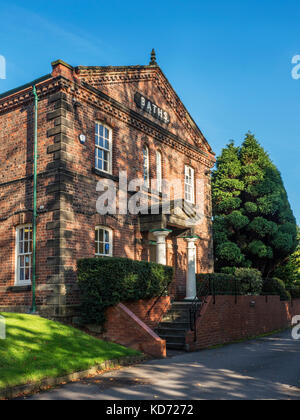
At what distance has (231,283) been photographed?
18578 mm

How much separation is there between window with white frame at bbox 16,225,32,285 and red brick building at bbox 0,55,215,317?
0.11 feet

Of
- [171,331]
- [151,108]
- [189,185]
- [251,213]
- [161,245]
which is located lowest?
[171,331]

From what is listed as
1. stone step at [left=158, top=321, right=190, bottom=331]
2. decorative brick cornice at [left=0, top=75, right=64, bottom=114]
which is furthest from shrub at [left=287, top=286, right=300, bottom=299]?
decorative brick cornice at [left=0, top=75, right=64, bottom=114]

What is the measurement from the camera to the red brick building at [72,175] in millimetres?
13859

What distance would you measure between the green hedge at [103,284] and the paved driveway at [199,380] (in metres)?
2.21

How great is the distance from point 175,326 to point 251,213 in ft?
49.3

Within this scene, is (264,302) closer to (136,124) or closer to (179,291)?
(179,291)

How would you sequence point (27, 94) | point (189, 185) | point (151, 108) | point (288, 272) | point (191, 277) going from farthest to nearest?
point (288, 272) < point (189, 185) < point (151, 108) < point (191, 277) < point (27, 94)

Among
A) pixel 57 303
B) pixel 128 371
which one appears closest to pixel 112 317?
pixel 57 303

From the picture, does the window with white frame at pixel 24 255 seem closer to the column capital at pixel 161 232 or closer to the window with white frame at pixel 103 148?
the window with white frame at pixel 103 148

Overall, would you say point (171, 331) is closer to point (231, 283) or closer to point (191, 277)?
point (191, 277)

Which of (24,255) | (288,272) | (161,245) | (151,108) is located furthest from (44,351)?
(288,272)

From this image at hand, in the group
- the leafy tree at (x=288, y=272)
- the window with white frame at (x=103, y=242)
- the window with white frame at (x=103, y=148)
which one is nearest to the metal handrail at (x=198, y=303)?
the window with white frame at (x=103, y=242)
